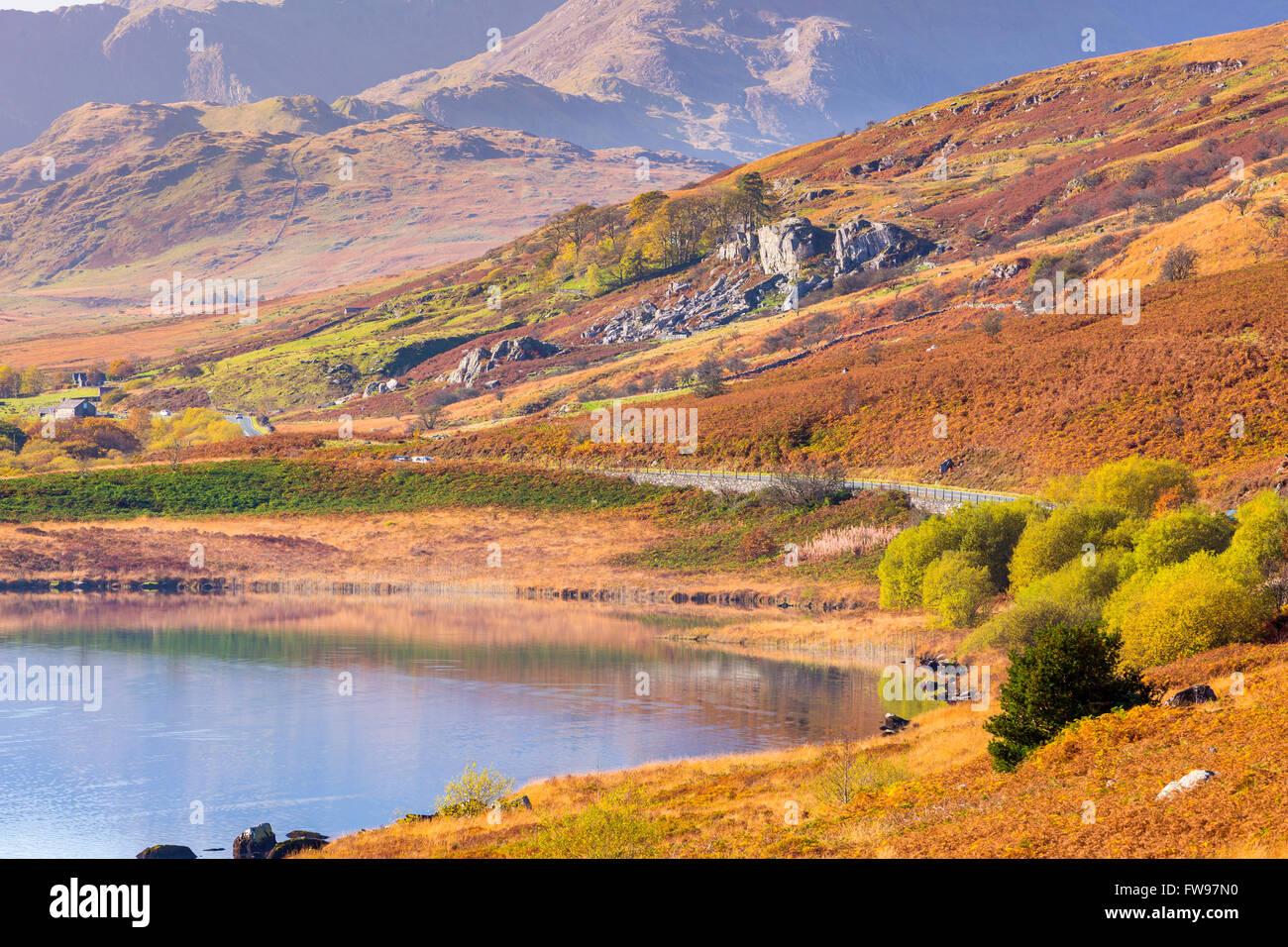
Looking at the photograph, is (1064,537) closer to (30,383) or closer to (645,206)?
(645,206)

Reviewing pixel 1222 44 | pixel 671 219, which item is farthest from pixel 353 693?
pixel 1222 44

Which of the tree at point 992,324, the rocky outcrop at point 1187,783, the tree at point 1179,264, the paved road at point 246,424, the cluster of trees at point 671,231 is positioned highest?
the cluster of trees at point 671,231

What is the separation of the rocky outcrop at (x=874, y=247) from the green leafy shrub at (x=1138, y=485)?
91.1 metres

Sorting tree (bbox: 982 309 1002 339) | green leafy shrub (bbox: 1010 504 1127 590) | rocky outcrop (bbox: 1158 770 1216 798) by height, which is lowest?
rocky outcrop (bbox: 1158 770 1216 798)

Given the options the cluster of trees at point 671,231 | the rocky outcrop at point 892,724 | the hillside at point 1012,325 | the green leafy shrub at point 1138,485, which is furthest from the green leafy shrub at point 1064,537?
the cluster of trees at point 671,231

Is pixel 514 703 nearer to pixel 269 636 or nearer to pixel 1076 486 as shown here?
pixel 269 636

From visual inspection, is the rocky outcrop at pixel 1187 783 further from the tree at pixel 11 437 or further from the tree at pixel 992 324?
the tree at pixel 11 437

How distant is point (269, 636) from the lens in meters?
64.4

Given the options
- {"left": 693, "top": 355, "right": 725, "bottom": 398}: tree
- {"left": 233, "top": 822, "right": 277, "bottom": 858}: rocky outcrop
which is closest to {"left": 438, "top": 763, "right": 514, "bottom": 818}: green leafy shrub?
{"left": 233, "top": 822, "right": 277, "bottom": 858}: rocky outcrop

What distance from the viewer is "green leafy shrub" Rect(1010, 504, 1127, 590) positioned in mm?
50125

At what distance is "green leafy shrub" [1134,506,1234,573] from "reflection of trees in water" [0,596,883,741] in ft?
37.8

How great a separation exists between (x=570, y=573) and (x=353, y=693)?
2752 cm

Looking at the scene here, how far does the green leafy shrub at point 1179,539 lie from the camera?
42812mm

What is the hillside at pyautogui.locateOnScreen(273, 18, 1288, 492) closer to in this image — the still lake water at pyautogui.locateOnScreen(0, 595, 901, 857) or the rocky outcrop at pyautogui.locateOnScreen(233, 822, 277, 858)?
the still lake water at pyautogui.locateOnScreen(0, 595, 901, 857)
